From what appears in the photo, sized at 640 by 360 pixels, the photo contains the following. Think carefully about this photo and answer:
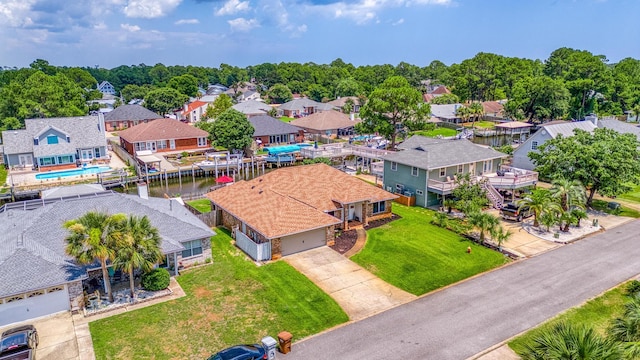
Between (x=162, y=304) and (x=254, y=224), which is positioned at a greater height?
(x=254, y=224)

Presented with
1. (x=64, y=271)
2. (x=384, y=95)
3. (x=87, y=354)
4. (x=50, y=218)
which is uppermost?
(x=384, y=95)

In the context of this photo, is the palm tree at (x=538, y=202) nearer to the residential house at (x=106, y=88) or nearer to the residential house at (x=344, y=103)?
the residential house at (x=344, y=103)

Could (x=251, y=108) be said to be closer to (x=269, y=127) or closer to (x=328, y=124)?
(x=328, y=124)

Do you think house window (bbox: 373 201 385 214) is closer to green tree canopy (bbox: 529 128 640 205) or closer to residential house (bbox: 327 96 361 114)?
green tree canopy (bbox: 529 128 640 205)

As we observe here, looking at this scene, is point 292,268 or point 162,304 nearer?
point 162,304

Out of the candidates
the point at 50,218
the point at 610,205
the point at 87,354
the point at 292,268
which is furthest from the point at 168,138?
the point at 610,205

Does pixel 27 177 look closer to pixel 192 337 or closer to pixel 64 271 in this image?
pixel 64 271

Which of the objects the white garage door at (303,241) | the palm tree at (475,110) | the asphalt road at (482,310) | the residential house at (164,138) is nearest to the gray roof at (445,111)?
the palm tree at (475,110)

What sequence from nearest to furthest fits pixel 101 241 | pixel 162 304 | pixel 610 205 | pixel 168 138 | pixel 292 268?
pixel 101 241
pixel 162 304
pixel 292 268
pixel 610 205
pixel 168 138
